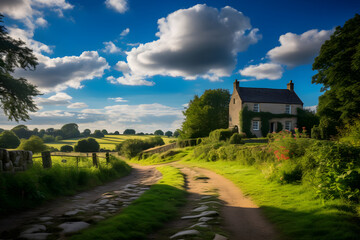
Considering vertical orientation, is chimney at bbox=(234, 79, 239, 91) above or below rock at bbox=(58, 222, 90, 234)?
above

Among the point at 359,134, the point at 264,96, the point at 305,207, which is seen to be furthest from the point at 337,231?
the point at 264,96

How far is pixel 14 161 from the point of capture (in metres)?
8.10

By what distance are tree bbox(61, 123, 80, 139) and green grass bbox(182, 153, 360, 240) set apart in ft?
217

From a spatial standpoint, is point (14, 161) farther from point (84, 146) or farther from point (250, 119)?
point (84, 146)

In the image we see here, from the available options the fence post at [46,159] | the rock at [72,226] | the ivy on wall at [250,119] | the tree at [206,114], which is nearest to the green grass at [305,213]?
the rock at [72,226]

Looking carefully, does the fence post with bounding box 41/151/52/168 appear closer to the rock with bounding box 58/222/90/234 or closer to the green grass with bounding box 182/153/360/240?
the rock with bounding box 58/222/90/234

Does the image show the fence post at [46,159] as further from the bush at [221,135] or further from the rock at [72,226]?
the bush at [221,135]

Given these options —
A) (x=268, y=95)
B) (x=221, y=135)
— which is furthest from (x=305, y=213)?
(x=268, y=95)

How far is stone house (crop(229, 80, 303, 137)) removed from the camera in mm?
38500

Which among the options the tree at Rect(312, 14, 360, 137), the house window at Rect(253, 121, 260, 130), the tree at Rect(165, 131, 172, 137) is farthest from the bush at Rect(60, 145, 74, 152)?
the tree at Rect(165, 131, 172, 137)

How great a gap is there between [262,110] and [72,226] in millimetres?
39219

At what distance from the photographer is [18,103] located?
17.9 metres

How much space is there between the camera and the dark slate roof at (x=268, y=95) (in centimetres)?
3950

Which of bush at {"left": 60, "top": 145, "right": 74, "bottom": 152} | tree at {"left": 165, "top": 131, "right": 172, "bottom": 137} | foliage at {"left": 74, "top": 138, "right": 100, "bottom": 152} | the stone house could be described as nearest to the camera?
the stone house
